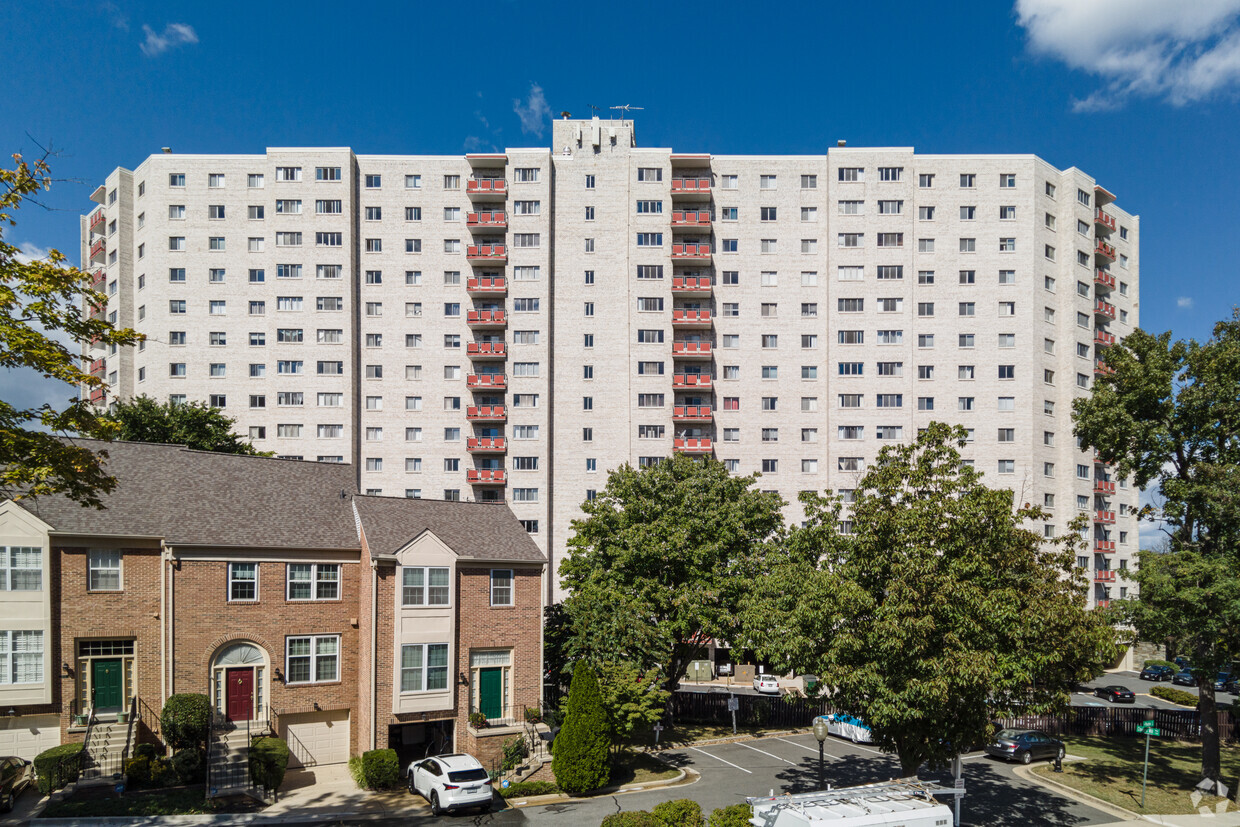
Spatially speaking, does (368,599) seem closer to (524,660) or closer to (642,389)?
(524,660)

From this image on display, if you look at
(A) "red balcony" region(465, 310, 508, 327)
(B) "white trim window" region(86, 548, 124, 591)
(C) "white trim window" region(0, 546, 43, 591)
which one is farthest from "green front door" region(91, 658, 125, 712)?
(A) "red balcony" region(465, 310, 508, 327)

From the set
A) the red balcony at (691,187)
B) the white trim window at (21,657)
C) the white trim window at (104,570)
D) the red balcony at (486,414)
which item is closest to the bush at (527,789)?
the white trim window at (104,570)

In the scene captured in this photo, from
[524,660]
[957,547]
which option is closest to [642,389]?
[524,660]

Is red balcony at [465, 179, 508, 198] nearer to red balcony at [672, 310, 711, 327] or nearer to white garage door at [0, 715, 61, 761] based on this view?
red balcony at [672, 310, 711, 327]

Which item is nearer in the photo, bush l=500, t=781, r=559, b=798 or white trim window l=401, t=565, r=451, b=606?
bush l=500, t=781, r=559, b=798

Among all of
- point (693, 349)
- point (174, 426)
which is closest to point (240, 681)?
point (174, 426)

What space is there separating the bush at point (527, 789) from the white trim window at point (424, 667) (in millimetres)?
4805

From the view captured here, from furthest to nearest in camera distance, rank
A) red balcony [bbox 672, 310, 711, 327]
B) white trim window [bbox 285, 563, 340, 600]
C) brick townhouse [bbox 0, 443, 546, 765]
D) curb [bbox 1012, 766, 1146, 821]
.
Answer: red balcony [bbox 672, 310, 711, 327] → white trim window [bbox 285, 563, 340, 600] → curb [bbox 1012, 766, 1146, 821] → brick townhouse [bbox 0, 443, 546, 765]

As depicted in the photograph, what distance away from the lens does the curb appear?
25.7 meters

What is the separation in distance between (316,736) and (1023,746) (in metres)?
30.5

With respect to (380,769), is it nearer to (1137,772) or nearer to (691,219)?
(1137,772)

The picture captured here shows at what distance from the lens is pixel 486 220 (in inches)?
2569

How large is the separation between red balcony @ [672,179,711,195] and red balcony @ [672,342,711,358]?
1376 centimetres

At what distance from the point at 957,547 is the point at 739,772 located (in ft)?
50.3
